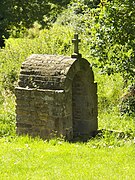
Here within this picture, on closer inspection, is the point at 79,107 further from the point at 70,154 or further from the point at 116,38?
the point at 116,38

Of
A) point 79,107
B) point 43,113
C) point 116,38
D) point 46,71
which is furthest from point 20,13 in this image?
point 116,38

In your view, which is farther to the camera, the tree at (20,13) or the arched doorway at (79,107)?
the tree at (20,13)

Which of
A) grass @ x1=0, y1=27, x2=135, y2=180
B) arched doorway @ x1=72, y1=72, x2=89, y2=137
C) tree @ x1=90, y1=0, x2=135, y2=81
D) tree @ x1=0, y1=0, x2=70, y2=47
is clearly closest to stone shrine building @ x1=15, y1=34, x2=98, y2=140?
arched doorway @ x1=72, y1=72, x2=89, y2=137

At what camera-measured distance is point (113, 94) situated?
14562 millimetres

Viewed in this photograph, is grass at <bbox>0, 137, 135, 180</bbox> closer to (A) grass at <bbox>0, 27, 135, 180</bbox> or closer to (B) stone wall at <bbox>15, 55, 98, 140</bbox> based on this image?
(A) grass at <bbox>0, 27, 135, 180</bbox>

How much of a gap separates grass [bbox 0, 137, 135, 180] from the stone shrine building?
407 mm

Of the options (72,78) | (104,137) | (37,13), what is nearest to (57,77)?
(72,78)

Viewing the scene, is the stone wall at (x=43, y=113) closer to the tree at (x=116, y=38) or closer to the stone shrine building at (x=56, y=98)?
the stone shrine building at (x=56, y=98)

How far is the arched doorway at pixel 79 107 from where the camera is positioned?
36.0ft

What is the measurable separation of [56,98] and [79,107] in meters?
1.29

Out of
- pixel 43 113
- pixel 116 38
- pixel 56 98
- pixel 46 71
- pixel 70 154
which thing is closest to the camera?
pixel 70 154

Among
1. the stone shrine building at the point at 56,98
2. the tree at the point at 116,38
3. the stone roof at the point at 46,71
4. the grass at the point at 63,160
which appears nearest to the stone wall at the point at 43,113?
the stone shrine building at the point at 56,98

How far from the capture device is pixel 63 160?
874 cm

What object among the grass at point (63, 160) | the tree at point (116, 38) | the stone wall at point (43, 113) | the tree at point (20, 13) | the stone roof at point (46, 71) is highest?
the tree at point (20, 13)
